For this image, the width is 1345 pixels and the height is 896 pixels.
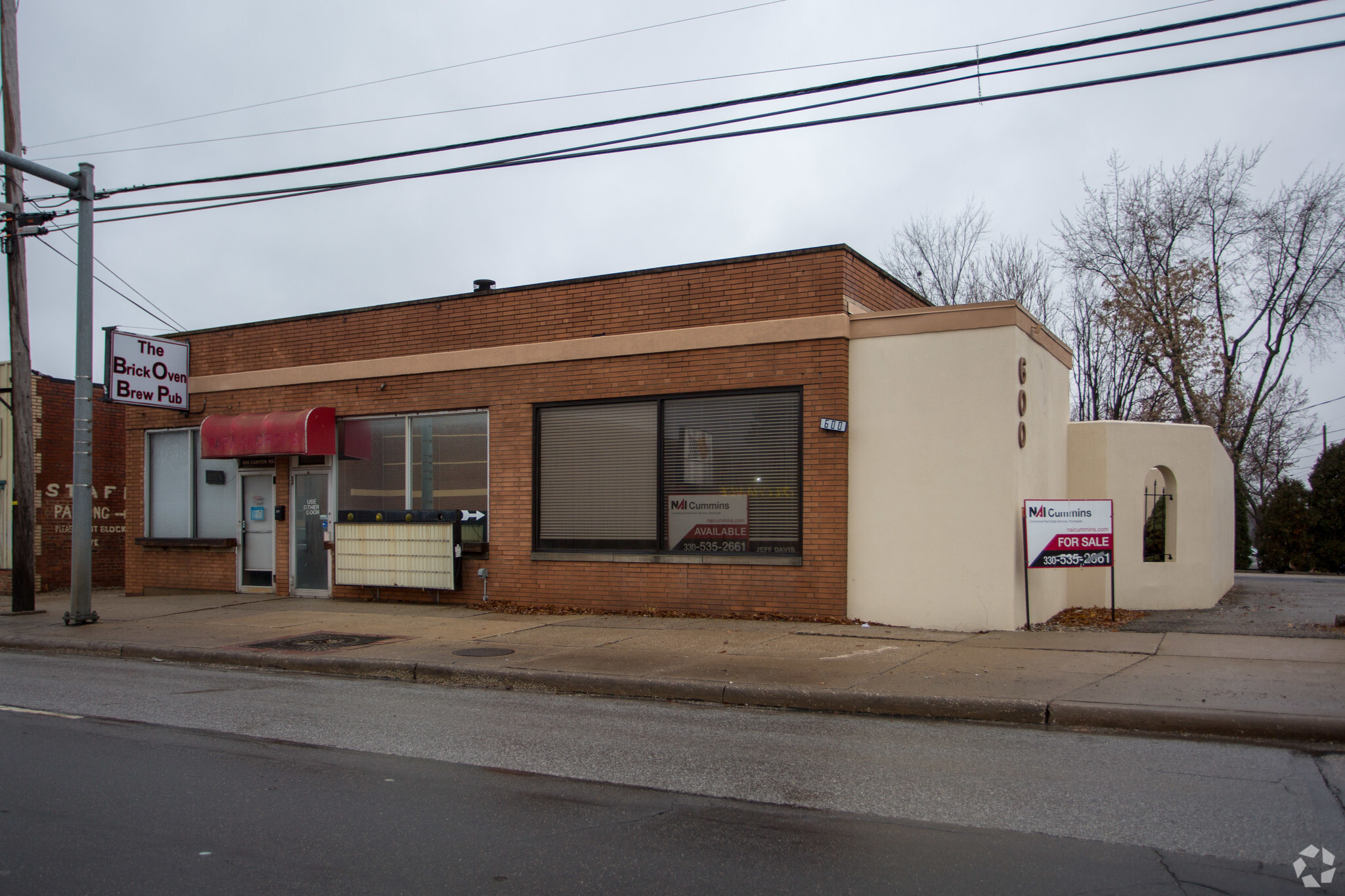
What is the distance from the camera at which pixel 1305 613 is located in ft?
44.1

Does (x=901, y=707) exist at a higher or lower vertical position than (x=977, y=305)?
lower

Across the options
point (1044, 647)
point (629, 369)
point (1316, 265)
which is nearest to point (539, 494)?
point (629, 369)

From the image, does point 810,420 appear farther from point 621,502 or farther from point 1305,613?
point 1305,613

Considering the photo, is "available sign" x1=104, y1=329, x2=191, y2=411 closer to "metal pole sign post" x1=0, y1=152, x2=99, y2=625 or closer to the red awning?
the red awning

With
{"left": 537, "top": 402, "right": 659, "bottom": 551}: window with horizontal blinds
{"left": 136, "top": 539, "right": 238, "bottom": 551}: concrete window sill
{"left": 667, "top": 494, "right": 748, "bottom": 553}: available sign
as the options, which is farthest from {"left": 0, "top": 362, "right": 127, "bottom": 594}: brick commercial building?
{"left": 667, "top": 494, "right": 748, "bottom": 553}: available sign

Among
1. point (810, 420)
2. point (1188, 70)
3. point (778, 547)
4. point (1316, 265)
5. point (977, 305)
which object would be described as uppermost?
point (1316, 265)

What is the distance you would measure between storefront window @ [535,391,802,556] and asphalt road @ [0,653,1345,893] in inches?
188

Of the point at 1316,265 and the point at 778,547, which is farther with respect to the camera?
the point at 1316,265

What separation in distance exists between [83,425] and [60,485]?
7513mm

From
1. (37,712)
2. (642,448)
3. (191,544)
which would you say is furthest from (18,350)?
(642,448)

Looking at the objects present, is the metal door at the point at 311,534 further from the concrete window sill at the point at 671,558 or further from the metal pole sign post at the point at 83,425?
the concrete window sill at the point at 671,558

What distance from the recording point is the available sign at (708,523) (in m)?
12.9

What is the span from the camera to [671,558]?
523 inches

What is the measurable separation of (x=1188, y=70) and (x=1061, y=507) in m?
4.93
